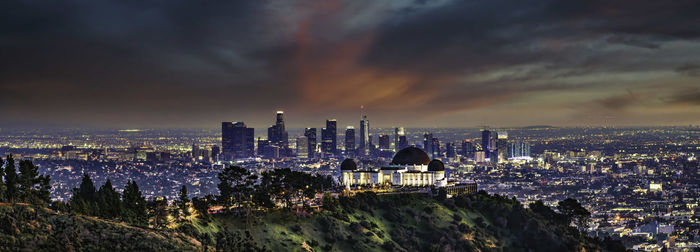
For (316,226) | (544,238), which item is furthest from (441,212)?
(316,226)

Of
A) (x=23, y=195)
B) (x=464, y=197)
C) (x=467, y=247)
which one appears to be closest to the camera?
(x=23, y=195)

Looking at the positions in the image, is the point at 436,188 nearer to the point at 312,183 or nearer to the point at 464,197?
the point at 464,197

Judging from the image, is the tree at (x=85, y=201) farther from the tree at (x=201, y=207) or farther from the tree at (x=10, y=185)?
the tree at (x=201, y=207)

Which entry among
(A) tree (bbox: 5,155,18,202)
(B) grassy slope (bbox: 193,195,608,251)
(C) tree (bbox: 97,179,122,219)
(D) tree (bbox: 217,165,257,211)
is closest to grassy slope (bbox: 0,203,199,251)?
(A) tree (bbox: 5,155,18,202)

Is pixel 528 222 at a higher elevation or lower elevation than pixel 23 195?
lower

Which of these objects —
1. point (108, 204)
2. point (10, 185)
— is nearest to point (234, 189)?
point (108, 204)

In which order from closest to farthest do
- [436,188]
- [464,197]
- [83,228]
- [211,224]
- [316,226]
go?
1. [83,228]
2. [211,224]
3. [316,226]
4. [464,197]
5. [436,188]
